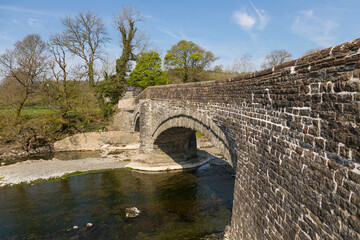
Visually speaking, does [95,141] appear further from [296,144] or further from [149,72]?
[296,144]

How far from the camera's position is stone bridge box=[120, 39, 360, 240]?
8.49ft

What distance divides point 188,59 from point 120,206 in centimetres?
2325

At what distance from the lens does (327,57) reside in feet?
9.60

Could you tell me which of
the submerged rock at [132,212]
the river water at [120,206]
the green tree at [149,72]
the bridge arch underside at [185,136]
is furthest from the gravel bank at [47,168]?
the green tree at [149,72]

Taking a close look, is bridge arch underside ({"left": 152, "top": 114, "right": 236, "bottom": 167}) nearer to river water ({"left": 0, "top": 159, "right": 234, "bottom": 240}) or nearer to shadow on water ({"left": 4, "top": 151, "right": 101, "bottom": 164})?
river water ({"left": 0, "top": 159, "right": 234, "bottom": 240})

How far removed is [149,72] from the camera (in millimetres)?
27922

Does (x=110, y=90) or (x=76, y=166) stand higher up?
(x=110, y=90)

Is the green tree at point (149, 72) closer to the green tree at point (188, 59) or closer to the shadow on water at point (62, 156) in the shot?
the green tree at point (188, 59)

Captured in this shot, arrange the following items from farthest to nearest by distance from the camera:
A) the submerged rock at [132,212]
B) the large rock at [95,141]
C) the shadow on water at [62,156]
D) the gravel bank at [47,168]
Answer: the large rock at [95,141], the shadow on water at [62,156], the gravel bank at [47,168], the submerged rock at [132,212]

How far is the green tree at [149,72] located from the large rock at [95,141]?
852cm

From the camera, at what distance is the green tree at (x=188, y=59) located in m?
29.0

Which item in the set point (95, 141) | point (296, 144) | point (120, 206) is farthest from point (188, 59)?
point (296, 144)

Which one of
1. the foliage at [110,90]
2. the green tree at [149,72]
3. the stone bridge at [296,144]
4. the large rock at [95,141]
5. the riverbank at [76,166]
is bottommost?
the riverbank at [76,166]

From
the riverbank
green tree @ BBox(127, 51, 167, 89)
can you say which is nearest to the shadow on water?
the riverbank
